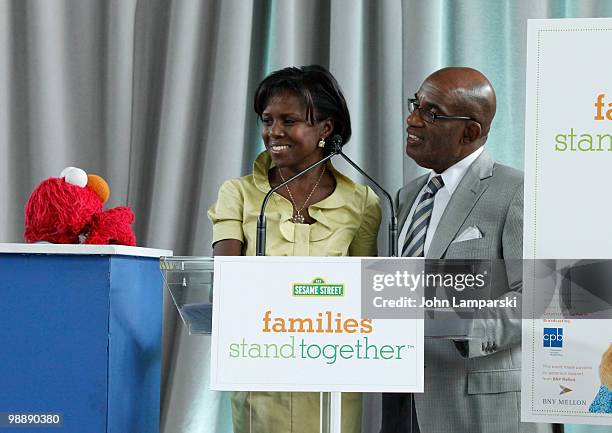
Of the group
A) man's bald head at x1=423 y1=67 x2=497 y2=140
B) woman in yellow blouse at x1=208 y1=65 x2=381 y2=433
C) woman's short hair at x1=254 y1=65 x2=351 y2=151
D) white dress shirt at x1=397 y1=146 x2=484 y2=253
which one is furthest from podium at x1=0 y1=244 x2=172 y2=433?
man's bald head at x1=423 y1=67 x2=497 y2=140

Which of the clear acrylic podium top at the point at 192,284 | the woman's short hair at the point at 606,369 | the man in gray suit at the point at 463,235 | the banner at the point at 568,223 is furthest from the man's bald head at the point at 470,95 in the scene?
the clear acrylic podium top at the point at 192,284

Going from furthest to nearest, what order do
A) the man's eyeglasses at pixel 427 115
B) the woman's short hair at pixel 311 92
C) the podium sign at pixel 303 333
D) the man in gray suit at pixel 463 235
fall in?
the woman's short hair at pixel 311 92 → the man's eyeglasses at pixel 427 115 → the man in gray suit at pixel 463 235 → the podium sign at pixel 303 333

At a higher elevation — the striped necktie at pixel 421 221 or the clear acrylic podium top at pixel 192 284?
the striped necktie at pixel 421 221

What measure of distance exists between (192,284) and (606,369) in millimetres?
808

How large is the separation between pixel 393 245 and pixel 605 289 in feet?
1.42

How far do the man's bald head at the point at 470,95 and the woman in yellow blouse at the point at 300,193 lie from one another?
32 centimetres

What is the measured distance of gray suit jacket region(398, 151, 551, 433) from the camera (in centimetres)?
170

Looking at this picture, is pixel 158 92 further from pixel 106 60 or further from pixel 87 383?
pixel 87 383

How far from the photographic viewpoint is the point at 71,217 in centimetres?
184

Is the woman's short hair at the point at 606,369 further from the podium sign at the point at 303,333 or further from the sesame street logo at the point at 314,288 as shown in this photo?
the sesame street logo at the point at 314,288

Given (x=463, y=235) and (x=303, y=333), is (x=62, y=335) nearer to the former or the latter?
(x=303, y=333)

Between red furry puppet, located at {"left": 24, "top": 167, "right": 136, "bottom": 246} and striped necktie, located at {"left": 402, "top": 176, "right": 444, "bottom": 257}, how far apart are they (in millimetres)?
694

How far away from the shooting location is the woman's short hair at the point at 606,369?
149cm

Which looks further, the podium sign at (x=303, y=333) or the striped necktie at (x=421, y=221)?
the striped necktie at (x=421, y=221)
